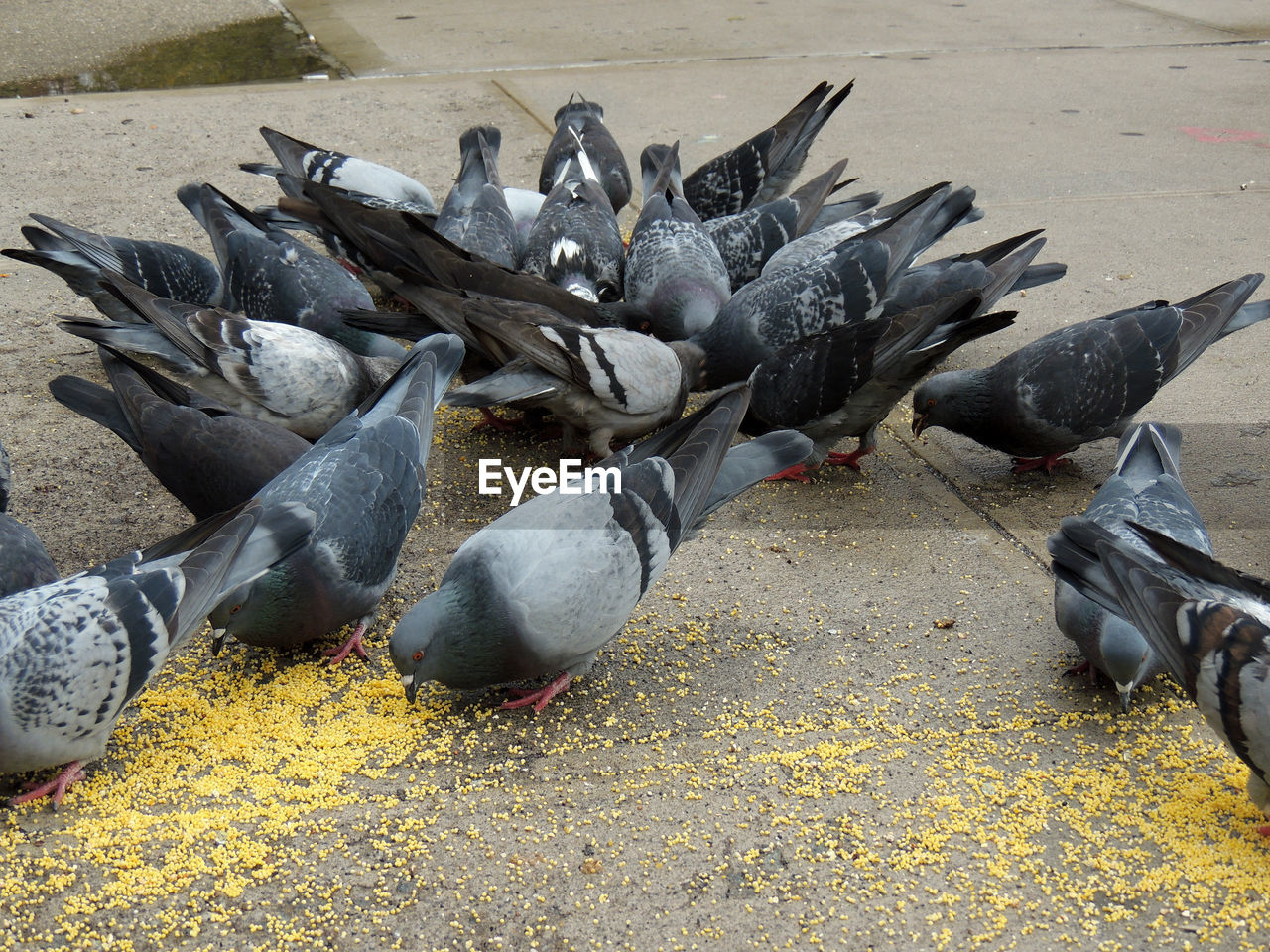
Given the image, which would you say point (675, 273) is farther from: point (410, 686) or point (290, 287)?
point (410, 686)

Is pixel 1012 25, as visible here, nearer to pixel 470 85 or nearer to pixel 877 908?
pixel 470 85

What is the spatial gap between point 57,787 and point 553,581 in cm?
129

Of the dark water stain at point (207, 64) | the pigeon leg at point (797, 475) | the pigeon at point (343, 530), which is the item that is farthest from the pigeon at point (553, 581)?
the dark water stain at point (207, 64)

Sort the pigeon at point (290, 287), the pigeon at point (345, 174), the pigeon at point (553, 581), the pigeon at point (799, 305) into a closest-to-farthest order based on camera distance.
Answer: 1. the pigeon at point (553, 581)
2. the pigeon at point (799, 305)
3. the pigeon at point (290, 287)
4. the pigeon at point (345, 174)

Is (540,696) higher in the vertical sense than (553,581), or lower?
lower

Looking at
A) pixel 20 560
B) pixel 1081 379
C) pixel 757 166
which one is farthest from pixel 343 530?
pixel 757 166

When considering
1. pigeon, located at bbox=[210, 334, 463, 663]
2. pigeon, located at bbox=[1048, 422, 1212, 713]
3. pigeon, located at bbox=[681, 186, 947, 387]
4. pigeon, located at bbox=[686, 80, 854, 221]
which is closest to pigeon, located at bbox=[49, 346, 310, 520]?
pigeon, located at bbox=[210, 334, 463, 663]

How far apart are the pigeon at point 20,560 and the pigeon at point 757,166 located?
13.2 feet

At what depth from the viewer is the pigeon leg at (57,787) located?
9.12 ft

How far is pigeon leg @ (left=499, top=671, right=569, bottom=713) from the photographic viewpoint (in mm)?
3168

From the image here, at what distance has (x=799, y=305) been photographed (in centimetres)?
472

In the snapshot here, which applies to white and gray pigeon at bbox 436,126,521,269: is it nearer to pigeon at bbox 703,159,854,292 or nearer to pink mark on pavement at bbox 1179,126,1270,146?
pigeon at bbox 703,159,854,292

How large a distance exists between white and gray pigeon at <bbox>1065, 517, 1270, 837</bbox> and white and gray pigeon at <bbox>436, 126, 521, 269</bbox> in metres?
3.19

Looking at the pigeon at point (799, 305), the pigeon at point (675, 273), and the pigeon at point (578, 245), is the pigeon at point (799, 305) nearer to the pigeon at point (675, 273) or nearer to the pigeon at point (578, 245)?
the pigeon at point (675, 273)
